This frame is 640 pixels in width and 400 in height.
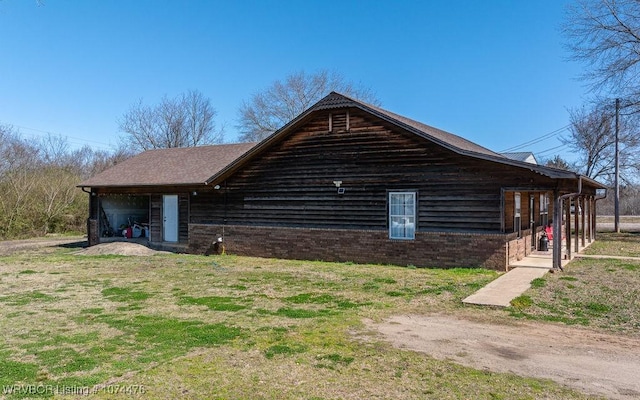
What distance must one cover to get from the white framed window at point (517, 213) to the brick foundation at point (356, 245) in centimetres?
195

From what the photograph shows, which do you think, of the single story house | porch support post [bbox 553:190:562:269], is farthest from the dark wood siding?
porch support post [bbox 553:190:562:269]

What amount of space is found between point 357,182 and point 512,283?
5927mm

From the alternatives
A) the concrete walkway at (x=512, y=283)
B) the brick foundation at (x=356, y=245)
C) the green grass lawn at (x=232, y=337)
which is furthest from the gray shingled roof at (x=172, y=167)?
the concrete walkway at (x=512, y=283)

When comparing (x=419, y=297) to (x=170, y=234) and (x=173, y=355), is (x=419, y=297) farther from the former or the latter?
(x=170, y=234)

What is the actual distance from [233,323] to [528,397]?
4357 mm

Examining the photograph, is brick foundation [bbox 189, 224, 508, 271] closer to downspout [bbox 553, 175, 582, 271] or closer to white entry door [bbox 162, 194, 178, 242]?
downspout [bbox 553, 175, 582, 271]

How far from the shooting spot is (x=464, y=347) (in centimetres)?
601

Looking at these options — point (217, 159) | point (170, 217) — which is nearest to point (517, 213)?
point (217, 159)

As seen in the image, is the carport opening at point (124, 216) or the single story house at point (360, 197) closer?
the single story house at point (360, 197)

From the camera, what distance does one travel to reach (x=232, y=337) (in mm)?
6398

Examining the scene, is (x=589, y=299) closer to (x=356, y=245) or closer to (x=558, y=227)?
(x=558, y=227)

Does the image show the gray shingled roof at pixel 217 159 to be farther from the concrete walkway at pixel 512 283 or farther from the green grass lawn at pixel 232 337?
the green grass lawn at pixel 232 337

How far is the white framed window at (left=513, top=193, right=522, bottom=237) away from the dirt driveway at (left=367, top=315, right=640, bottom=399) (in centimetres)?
748

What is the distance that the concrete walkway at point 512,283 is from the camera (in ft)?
28.7
